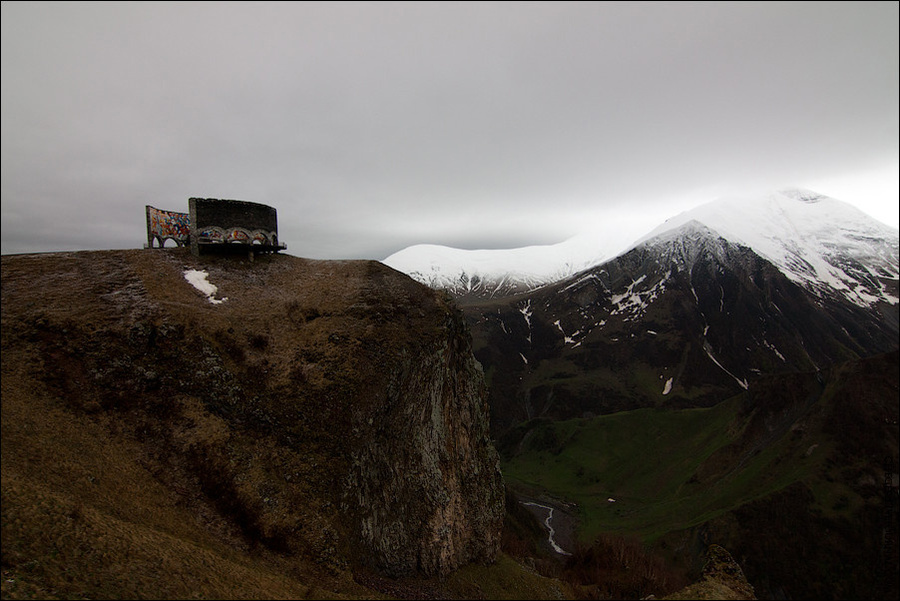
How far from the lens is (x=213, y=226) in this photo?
4097 cm

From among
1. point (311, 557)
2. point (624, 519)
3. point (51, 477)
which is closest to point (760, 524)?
point (624, 519)

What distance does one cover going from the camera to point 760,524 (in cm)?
7456

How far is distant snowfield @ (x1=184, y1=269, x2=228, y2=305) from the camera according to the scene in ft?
111

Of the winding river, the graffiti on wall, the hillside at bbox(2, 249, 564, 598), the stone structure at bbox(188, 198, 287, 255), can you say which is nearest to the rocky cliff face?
the hillside at bbox(2, 249, 564, 598)

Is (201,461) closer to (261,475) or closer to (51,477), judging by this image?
(261,475)

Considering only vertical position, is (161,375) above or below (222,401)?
above

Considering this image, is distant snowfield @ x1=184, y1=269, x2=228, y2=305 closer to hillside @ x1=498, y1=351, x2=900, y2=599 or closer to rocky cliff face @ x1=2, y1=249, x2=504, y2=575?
rocky cliff face @ x1=2, y1=249, x2=504, y2=575

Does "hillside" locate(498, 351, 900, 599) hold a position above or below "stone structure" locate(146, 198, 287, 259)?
below

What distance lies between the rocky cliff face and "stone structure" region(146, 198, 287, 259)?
7.35ft

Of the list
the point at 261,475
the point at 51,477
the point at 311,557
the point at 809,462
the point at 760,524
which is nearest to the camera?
the point at 51,477

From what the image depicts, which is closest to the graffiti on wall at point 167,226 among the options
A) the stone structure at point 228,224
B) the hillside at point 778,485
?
the stone structure at point 228,224

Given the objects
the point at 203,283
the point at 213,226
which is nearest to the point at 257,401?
the point at 203,283

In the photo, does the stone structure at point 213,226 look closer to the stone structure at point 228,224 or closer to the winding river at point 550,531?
the stone structure at point 228,224

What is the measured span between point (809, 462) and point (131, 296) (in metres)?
119
